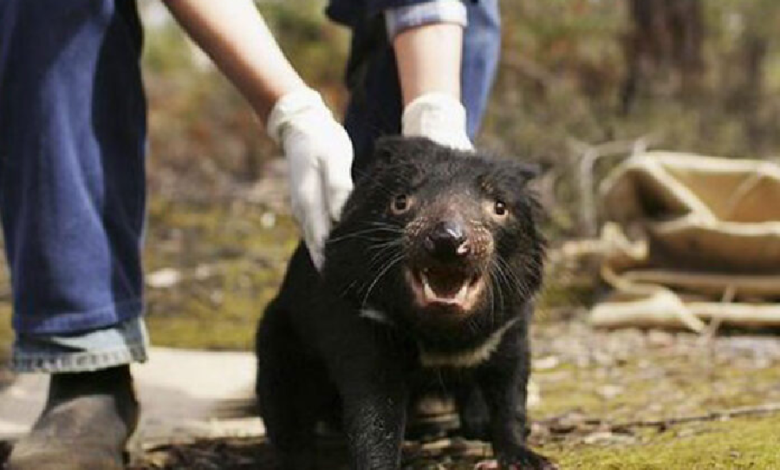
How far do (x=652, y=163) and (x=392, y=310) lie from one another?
9.14 ft

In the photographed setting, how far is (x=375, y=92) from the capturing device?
313cm

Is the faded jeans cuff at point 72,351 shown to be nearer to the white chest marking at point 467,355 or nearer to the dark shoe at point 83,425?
the dark shoe at point 83,425

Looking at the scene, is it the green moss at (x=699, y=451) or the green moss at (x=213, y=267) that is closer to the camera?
the green moss at (x=699, y=451)

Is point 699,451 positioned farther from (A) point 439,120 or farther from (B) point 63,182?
(B) point 63,182

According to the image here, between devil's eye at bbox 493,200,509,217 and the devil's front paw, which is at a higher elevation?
devil's eye at bbox 493,200,509,217

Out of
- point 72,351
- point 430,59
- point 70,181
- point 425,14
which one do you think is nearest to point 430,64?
point 430,59

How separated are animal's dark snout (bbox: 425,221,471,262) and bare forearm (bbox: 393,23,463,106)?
721 millimetres

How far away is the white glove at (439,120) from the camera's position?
266 cm

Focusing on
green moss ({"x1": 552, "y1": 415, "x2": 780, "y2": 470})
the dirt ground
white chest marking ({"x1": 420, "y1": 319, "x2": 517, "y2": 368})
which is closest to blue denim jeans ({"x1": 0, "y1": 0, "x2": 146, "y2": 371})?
the dirt ground

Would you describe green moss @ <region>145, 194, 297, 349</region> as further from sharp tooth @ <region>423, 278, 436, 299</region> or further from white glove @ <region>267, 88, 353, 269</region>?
sharp tooth @ <region>423, 278, 436, 299</region>

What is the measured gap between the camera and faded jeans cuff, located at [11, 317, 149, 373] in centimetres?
268

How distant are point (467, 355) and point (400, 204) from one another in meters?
0.35

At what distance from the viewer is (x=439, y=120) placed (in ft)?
8.79

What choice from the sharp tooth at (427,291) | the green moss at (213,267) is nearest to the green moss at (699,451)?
the sharp tooth at (427,291)
